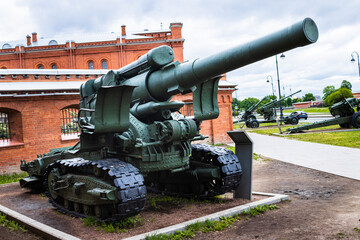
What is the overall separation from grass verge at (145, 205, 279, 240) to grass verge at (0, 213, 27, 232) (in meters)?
2.40

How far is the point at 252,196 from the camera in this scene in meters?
6.51

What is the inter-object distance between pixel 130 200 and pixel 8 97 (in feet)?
27.5

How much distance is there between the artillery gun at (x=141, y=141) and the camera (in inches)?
184

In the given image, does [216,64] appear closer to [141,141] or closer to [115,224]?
[141,141]

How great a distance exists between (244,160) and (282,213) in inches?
49.1

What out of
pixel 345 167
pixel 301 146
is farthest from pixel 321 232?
pixel 301 146

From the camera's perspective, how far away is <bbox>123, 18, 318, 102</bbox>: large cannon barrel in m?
3.33

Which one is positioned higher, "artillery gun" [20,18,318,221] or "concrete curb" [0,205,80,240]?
"artillery gun" [20,18,318,221]

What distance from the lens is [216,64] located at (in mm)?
4367

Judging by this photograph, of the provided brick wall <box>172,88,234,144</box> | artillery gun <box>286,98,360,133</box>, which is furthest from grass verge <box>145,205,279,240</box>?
artillery gun <box>286,98,360,133</box>

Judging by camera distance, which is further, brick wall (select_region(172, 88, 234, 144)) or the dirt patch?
brick wall (select_region(172, 88, 234, 144))

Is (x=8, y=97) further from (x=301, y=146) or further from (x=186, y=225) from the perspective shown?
(x=301, y=146)

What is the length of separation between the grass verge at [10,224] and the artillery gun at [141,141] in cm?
79

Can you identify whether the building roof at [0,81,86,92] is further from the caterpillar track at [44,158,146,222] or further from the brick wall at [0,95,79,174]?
the caterpillar track at [44,158,146,222]
